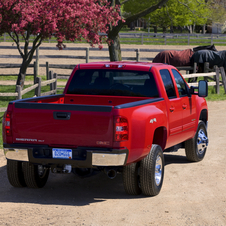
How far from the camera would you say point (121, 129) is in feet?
19.6

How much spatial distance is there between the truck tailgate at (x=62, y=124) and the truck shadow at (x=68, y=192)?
Answer: 911mm

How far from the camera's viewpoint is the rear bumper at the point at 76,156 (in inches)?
237

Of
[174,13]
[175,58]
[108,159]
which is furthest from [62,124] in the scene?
[174,13]

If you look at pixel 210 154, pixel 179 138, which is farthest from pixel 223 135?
pixel 179 138

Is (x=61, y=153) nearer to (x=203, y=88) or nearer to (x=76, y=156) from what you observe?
(x=76, y=156)

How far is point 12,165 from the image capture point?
7.04 m

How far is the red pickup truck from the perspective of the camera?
6016mm

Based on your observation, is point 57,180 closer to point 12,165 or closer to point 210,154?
point 12,165

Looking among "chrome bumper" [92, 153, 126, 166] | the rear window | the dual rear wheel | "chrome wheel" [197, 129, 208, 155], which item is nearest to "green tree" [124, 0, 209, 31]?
"chrome wheel" [197, 129, 208, 155]

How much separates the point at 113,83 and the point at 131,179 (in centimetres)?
187

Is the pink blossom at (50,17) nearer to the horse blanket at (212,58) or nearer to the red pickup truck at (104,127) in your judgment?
the horse blanket at (212,58)

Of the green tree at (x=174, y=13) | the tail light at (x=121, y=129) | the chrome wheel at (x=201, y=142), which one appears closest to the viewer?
the tail light at (x=121, y=129)

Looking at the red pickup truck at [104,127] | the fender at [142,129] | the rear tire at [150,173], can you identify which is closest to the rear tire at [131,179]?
the red pickup truck at [104,127]

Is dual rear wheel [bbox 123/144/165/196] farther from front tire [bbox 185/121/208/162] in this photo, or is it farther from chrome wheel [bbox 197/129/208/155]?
chrome wheel [bbox 197/129/208/155]
